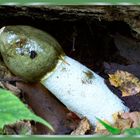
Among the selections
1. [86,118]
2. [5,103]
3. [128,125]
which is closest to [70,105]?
[86,118]

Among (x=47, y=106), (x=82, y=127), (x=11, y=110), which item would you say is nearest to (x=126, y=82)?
(x=82, y=127)

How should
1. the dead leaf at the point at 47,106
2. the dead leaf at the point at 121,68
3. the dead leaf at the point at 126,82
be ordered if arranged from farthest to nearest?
the dead leaf at the point at 121,68 < the dead leaf at the point at 126,82 < the dead leaf at the point at 47,106

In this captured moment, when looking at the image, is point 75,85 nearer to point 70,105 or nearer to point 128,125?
point 70,105

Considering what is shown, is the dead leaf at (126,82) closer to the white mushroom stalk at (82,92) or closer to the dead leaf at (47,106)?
the white mushroom stalk at (82,92)

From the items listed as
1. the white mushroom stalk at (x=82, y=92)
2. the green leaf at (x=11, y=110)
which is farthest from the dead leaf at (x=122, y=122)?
the green leaf at (x=11, y=110)

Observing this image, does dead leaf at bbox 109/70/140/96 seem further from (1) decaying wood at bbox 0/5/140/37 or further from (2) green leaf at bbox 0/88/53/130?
(2) green leaf at bbox 0/88/53/130

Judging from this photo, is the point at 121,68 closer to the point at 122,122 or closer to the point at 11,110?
the point at 122,122

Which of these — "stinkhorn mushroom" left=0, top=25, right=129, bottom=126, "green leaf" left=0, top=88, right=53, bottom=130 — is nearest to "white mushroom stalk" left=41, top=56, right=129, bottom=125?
"stinkhorn mushroom" left=0, top=25, right=129, bottom=126
